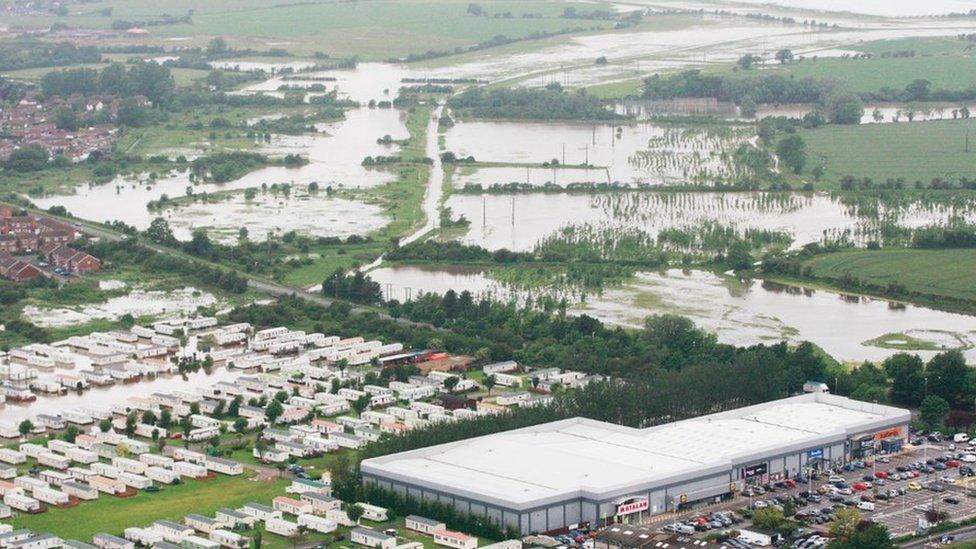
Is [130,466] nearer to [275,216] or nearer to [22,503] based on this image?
[22,503]

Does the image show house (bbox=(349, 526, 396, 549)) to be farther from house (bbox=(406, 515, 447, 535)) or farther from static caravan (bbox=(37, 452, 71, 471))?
static caravan (bbox=(37, 452, 71, 471))

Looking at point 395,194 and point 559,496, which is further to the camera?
point 395,194

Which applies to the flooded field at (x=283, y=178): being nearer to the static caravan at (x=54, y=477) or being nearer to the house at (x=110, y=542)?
the static caravan at (x=54, y=477)

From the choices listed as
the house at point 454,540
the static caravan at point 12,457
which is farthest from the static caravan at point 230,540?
the static caravan at point 12,457

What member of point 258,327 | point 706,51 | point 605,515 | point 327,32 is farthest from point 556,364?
point 327,32

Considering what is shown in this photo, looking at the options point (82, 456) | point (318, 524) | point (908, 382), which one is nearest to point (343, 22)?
point (908, 382)

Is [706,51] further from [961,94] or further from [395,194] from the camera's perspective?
[395,194]
